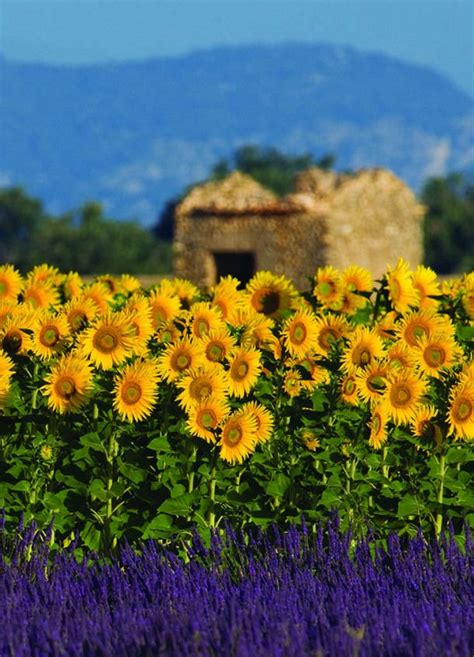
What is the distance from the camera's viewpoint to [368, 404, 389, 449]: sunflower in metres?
5.00

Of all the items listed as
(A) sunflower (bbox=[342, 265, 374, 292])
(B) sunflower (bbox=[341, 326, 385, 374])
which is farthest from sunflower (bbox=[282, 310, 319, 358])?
(A) sunflower (bbox=[342, 265, 374, 292])

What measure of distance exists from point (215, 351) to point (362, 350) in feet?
2.03

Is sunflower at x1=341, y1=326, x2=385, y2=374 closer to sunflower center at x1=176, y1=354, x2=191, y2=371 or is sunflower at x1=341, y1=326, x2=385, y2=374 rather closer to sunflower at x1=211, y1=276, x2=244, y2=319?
sunflower center at x1=176, y1=354, x2=191, y2=371

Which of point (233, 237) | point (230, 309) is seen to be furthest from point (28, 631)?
point (233, 237)

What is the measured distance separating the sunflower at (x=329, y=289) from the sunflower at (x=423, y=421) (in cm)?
110

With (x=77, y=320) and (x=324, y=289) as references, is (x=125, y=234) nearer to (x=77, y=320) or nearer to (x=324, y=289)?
(x=324, y=289)

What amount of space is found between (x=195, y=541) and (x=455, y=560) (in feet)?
3.53

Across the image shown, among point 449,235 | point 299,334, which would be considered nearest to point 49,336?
point 299,334

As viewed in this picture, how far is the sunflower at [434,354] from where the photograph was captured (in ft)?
17.2

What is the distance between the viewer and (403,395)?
199 inches

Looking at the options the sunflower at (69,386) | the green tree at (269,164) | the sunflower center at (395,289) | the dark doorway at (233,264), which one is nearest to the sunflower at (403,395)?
the sunflower center at (395,289)

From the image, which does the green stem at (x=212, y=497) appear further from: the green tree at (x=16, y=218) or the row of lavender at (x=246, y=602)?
the green tree at (x=16, y=218)

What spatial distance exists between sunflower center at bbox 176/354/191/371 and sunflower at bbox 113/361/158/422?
0.13 metres

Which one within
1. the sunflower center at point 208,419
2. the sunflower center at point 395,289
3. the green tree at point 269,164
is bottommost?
the sunflower center at point 208,419
